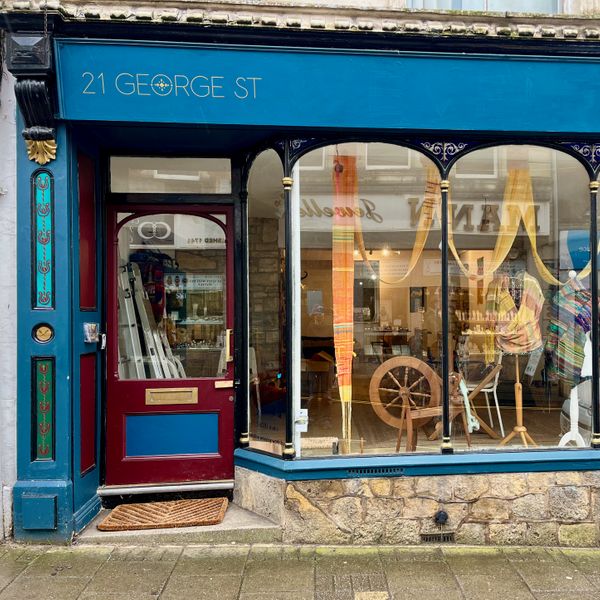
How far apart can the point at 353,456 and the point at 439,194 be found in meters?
2.58

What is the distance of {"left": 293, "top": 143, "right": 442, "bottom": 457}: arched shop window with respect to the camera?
14.1 feet

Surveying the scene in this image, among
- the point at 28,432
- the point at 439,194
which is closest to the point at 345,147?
the point at 439,194

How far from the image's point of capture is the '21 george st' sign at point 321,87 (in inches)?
146

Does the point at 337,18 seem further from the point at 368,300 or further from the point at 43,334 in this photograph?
the point at 43,334

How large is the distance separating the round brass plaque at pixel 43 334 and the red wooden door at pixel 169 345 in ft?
2.19

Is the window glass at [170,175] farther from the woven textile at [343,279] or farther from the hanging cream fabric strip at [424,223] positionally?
the hanging cream fabric strip at [424,223]

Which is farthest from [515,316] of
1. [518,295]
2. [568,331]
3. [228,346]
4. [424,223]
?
[228,346]

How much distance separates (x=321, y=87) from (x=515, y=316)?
2.98 m

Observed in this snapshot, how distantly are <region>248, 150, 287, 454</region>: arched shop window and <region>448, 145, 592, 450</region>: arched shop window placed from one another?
166 centimetres

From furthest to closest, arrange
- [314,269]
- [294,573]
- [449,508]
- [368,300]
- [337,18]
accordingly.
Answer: [368,300] < [314,269] < [449,508] < [337,18] < [294,573]

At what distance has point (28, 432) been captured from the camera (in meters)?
3.79

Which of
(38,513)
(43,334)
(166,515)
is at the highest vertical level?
(43,334)

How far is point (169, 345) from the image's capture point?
4.59 meters

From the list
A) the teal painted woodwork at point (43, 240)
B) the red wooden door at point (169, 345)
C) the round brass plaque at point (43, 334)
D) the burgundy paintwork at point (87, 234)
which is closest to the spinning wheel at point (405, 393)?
the red wooden door at point (169, 345)
